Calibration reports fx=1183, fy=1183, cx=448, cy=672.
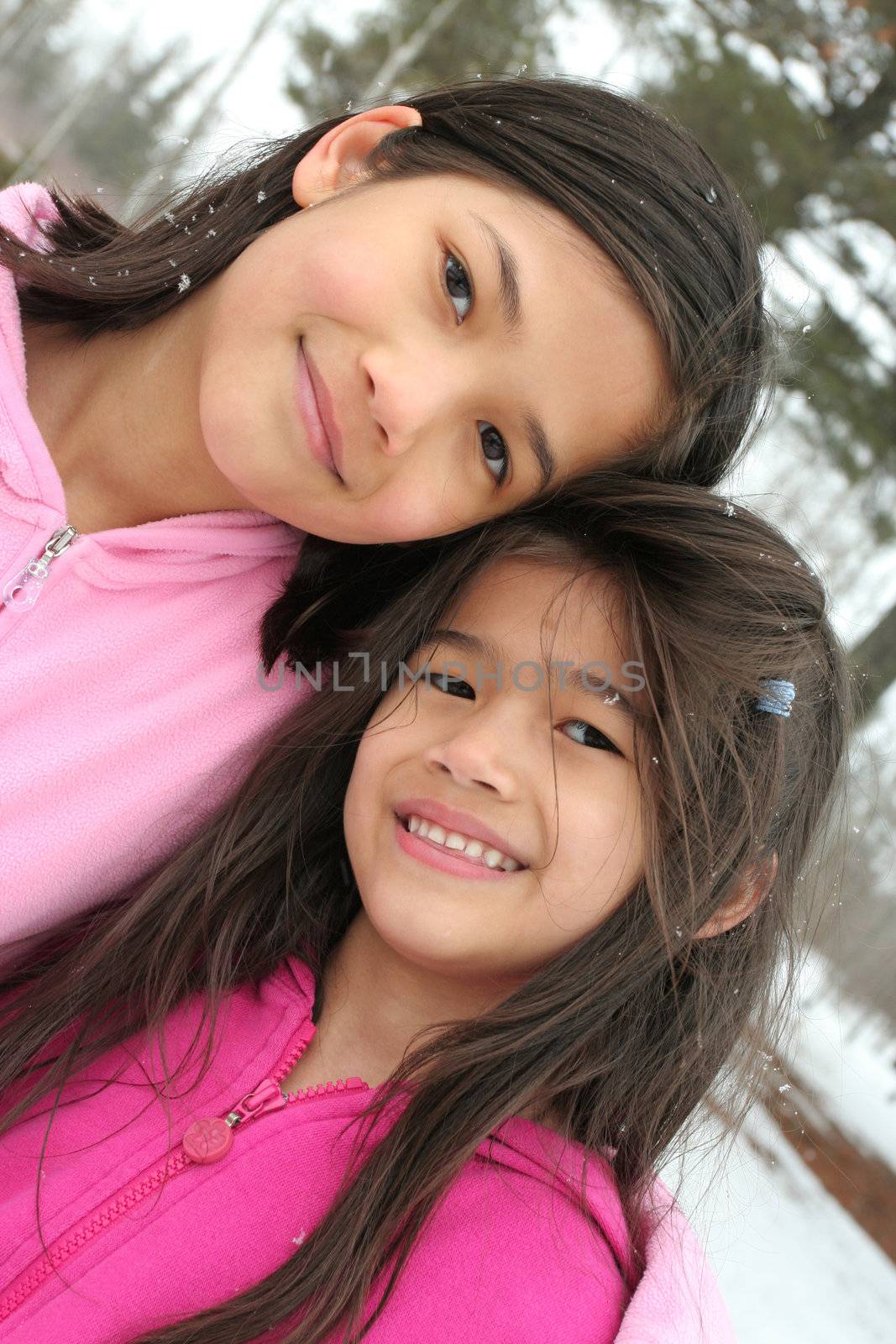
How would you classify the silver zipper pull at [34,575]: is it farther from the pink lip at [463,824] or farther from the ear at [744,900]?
the ear at [744,900]

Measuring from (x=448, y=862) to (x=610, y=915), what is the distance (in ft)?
0.64

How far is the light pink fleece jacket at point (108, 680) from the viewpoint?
4.75ft

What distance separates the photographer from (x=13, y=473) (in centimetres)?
141

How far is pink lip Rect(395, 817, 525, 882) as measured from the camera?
51.4 inches

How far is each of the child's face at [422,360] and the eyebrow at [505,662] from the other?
13 centimetres

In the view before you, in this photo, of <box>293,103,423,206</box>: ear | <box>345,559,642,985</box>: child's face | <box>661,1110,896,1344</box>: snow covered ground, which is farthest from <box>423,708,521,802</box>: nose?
<box>661,1110,896,1344</box>: snow covered ground

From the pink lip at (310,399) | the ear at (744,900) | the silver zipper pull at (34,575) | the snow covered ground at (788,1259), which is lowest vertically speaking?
the snow covered ground at (788,1259)

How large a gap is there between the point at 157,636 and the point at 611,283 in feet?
2.39

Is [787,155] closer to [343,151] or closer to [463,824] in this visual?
[343,151]

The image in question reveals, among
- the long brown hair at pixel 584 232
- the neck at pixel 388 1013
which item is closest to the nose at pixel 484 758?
the neck at pixel 388 1013

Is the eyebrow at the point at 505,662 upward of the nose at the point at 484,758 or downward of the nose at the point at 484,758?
upward

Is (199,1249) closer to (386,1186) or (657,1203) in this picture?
(386,1186)

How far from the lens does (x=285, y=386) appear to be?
4.39 feet

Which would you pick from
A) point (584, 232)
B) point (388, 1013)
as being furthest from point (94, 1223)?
point (584, 232)
